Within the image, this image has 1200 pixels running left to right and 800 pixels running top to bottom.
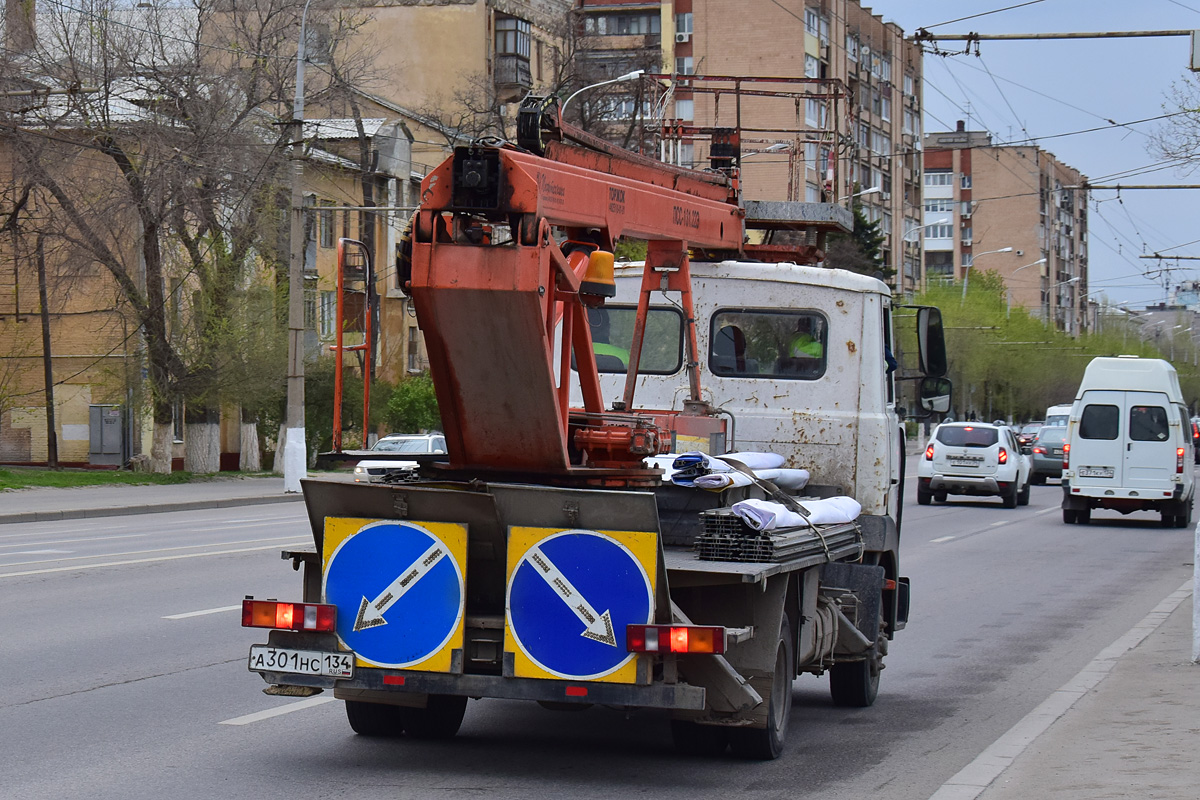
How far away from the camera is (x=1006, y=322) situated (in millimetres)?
85938

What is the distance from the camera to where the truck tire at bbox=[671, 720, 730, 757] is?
7598 mm

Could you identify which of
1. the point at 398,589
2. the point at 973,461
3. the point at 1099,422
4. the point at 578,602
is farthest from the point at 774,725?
the point at 973,461

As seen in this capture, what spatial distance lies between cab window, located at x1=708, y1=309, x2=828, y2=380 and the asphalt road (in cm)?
207

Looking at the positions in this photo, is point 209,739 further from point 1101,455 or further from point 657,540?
point 1101,455

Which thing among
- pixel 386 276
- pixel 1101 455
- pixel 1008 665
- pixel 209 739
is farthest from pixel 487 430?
pixel 386 276

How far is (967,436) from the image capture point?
108 feet

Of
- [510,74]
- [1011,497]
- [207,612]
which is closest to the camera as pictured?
[207,612]

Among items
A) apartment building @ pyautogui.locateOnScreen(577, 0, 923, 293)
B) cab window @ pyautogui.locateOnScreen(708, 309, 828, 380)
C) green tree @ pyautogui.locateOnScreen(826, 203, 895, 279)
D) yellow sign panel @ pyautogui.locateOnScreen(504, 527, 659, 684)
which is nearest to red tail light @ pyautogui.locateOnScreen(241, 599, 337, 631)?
yellow sign panel @ pyautogui.locateOnScreen(504, 527, 659, 684)

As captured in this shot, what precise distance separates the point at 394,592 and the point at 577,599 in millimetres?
825

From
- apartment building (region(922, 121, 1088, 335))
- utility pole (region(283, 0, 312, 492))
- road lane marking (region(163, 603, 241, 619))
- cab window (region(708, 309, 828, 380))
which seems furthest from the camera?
apartment building (region(922, 121, 1088, 335))

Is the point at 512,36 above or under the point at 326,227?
above

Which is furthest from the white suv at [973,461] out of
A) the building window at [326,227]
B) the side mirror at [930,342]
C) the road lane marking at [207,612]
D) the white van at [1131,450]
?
the building window at [326,227]

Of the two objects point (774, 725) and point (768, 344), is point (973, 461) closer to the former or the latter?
point (768, 344)

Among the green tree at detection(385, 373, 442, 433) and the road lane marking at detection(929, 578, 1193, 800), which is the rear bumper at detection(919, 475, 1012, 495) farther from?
the road lane marking at detection(929, 578, 1193, 800)
